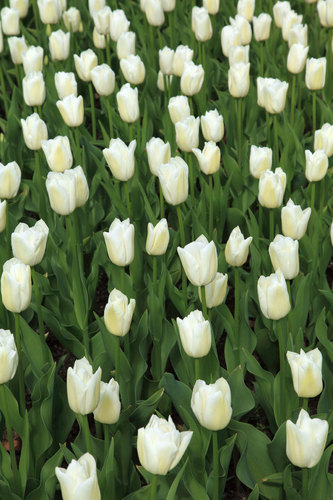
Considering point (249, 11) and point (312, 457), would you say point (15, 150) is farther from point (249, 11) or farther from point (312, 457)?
point (312, 457)

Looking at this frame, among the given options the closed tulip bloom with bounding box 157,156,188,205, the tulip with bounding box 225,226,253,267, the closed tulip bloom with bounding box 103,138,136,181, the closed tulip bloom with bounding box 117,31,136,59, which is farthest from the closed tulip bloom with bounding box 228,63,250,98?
the tulip with bounding box 225,226,253,267

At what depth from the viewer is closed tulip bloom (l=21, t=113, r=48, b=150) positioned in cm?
281

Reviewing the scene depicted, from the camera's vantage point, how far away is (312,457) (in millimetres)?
1650

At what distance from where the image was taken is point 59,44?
3701mm

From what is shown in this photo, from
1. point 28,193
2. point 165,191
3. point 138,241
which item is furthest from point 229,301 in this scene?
point 28,193

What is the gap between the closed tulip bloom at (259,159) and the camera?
8.74 ft

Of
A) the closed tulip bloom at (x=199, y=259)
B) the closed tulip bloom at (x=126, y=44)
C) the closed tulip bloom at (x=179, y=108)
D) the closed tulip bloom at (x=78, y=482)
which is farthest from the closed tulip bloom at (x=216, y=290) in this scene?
the closed tulip bloom at (x=126, y=44)

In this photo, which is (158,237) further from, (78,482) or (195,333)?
(78,482)

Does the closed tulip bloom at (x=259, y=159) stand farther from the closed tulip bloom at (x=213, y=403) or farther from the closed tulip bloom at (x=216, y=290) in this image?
the closed tulip bloom at (x=213, y=403)

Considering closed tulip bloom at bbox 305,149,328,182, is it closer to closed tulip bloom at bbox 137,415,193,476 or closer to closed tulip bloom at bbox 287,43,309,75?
closed tulip bloom at bbox 287,43,309,75

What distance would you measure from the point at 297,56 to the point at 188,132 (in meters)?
0.89

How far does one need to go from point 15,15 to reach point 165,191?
6.14 feet

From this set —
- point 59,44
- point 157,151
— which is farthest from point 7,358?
point 59,44

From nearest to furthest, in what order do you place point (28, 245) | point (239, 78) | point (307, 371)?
point (307, 371)
point (28, 245)
point (239, 78)
